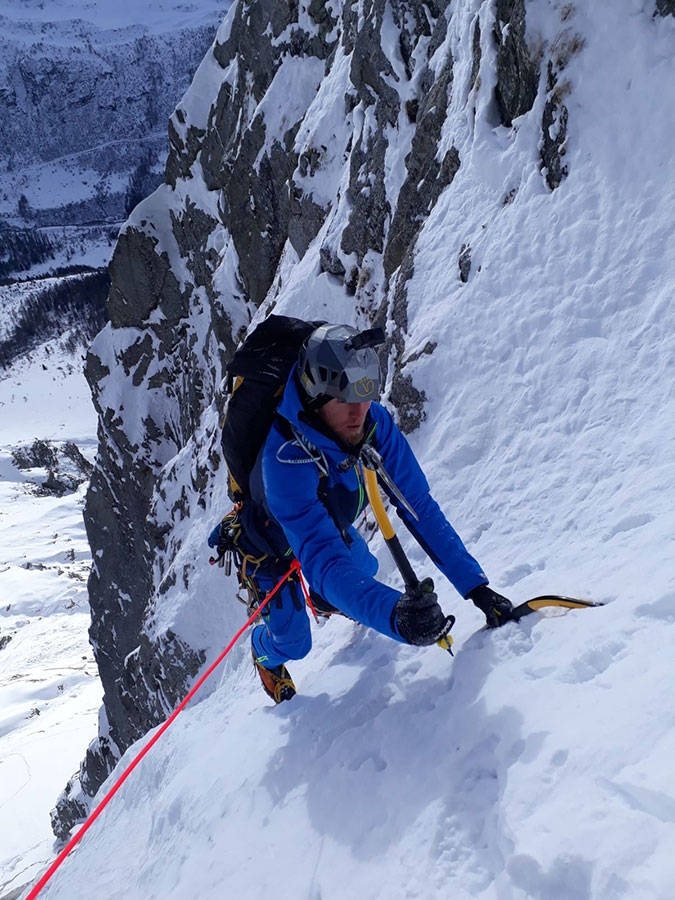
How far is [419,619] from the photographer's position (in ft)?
9.28

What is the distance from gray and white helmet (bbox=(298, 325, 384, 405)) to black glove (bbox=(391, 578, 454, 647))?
3.38 feet

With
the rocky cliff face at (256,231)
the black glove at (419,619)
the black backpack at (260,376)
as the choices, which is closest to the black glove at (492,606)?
the black glove at (419,619)

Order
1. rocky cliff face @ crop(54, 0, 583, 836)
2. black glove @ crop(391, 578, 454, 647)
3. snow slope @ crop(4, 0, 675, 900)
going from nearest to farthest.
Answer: snow slope @ crop(4, 0, 675, 900) → black glove @ crop(391, 578, 454, 647) → rocky cliff face @ crop(54, 0, 583, 836)

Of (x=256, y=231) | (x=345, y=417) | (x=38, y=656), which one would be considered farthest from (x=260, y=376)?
(x=38, y=656)

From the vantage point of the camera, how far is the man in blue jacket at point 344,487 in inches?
118

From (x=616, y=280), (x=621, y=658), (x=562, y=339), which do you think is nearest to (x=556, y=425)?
(x=562, y=339)

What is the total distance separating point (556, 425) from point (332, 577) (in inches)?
116

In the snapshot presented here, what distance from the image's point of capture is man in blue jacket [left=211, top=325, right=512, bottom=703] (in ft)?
9.82

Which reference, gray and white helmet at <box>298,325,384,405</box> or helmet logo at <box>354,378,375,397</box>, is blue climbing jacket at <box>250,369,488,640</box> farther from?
helmet logo at <box>354,378,375,397</box>

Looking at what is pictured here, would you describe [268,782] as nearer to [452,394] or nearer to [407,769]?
[407,769]

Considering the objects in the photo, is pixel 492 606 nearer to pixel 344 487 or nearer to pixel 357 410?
pixel 344 487

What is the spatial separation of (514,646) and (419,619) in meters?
0.63

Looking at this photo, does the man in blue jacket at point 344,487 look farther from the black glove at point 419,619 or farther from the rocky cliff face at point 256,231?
Answer: the rocky cliff face at point 256,231

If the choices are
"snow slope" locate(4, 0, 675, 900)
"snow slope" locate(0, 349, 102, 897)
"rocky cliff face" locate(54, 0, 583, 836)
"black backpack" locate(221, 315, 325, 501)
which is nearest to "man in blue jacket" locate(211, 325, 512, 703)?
"black backpack" locate(221, 315, 325, 501)
